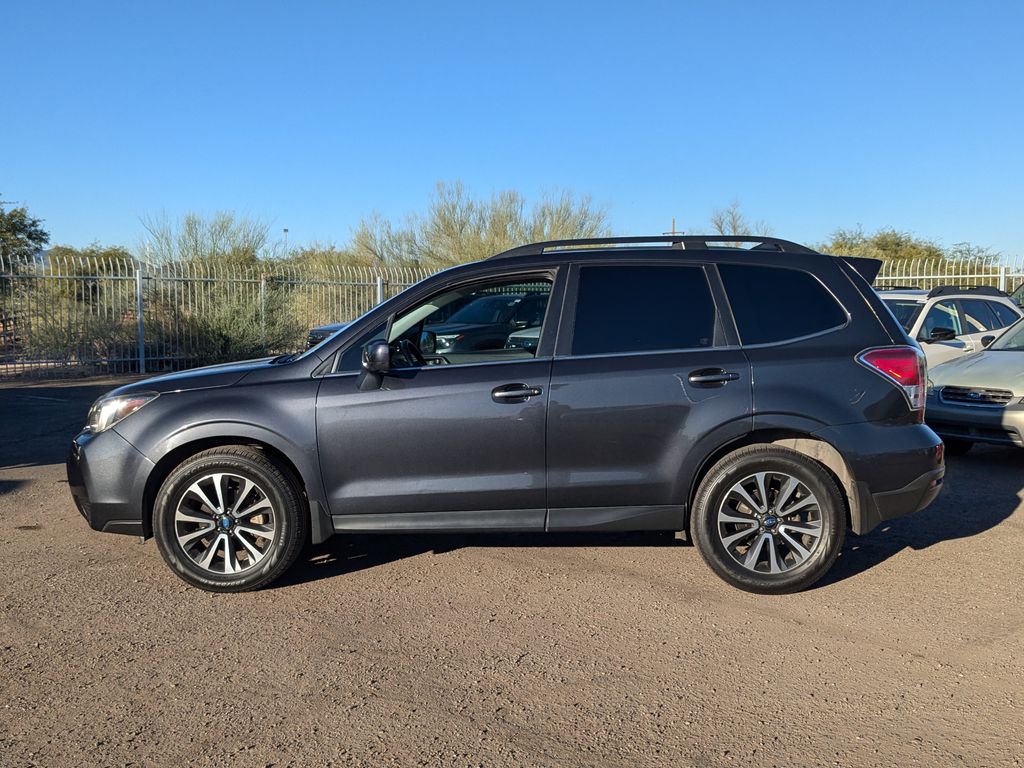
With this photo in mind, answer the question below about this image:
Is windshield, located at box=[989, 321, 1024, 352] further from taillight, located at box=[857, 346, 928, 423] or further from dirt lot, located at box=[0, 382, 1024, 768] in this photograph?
taillight, located at box=[857, 346, 928, 423]

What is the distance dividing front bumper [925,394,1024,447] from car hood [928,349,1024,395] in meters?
0.20

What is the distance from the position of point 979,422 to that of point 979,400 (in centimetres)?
27

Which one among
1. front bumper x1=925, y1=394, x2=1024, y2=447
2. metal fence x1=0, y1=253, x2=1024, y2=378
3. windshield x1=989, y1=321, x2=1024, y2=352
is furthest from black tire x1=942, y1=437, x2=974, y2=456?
metal fence x1=0, y1=253, x2=1024, y2=378

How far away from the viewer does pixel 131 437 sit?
503 centimetres

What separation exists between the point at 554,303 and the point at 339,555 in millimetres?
2111

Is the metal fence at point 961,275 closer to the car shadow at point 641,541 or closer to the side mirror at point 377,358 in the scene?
the car shadow at point 641,541

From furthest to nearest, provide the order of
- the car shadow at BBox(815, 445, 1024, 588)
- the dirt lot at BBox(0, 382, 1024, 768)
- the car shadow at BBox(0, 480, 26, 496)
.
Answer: the car shadow at BBox(0, 480, 26, 496) → the car shadow at BBox(815, 445, 1024, 588) → the dirt lot at BBox(0, 382, 1024, 768)

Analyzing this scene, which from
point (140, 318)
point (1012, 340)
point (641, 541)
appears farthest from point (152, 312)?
point (1012, 340)

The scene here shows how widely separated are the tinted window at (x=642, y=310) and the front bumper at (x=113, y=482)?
98.9 inches

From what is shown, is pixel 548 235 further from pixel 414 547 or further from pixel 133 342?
pixel 414 547

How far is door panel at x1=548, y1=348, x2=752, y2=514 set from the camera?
4973 millimetres

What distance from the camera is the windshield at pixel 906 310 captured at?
11578 millimetres

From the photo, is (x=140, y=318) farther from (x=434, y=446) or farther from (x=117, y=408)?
(x=434, y=446)

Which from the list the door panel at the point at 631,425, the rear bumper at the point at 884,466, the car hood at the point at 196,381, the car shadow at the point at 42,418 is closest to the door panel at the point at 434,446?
the door panel at the point at 631,425
